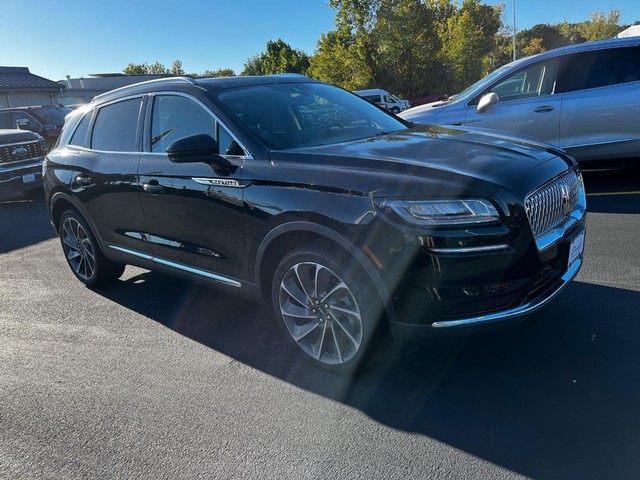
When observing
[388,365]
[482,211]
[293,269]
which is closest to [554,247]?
[482,211]

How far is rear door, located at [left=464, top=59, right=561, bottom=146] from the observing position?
6.79m

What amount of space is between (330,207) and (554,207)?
1319mm

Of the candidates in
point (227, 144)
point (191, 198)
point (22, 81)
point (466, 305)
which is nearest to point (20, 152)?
point (191, 198)

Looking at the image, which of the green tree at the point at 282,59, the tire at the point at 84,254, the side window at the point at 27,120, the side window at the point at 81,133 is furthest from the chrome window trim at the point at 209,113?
the green tree at the point at 282,59

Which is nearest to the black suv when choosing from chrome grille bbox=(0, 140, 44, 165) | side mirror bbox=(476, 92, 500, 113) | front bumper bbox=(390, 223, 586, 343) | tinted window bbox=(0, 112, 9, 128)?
front bumper bbox=(390, 223, 586, 343)

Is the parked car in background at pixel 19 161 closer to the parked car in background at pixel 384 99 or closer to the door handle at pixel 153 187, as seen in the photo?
the door handle at pixel 153 187

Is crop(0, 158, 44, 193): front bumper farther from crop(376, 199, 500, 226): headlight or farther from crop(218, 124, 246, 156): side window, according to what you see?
crop(376, 199, 500, 226): headlight

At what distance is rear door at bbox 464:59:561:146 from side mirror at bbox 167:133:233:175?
4707 millimetres

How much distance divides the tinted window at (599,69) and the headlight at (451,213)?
513 centimetres

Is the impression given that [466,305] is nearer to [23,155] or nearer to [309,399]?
[309,399]

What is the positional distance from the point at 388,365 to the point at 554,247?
120 cm

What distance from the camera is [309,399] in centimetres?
302

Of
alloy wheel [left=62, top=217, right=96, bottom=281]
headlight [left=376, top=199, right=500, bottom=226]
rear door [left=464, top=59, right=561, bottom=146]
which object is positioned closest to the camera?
headlight [left=376, top=199, right=500, bottom=226]

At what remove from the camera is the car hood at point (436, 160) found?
2.70 meters
